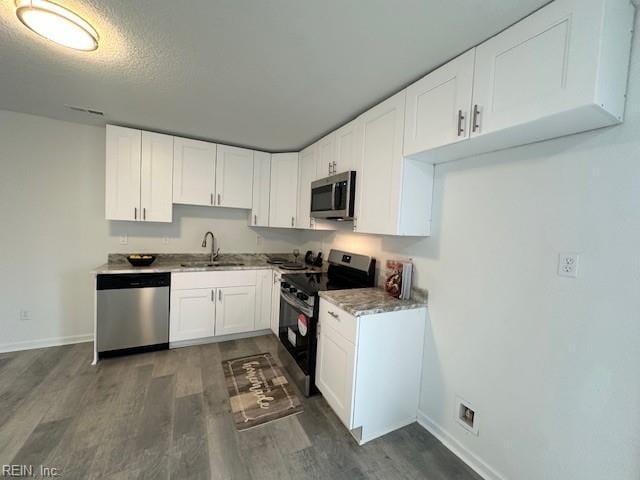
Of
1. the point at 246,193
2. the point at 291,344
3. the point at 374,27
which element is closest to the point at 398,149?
the point at 374,27

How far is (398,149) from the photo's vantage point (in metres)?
1.84

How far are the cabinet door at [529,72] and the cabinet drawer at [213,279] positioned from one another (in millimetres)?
2758

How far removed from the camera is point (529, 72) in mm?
1160

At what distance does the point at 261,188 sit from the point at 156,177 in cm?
122

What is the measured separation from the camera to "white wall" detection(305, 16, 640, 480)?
1116 millimetres

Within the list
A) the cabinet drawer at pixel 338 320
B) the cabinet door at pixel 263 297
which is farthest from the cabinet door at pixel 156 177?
the cabinet drawer at pixel 338 320

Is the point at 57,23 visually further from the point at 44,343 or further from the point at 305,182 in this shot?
the point at 44,343

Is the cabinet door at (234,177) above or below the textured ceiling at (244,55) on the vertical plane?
below

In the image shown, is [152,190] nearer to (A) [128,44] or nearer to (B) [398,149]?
(A) [128,44]

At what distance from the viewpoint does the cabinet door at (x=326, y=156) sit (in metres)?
2.64

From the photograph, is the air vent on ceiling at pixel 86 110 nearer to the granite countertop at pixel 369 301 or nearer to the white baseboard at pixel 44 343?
the white baseboard at pixel 44 343

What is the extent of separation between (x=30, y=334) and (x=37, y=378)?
2.84 ft

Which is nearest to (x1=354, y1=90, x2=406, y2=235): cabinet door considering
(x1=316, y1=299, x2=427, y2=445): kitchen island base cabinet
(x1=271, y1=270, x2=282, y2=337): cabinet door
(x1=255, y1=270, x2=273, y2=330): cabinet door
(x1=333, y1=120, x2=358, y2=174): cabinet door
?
(x1=333, y1=120, x2=358, y2=174): cabinet door

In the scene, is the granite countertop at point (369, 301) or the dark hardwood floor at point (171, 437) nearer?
the dark hardwood floor at point (171, 437)
